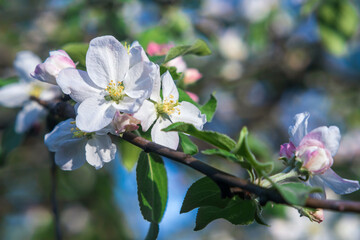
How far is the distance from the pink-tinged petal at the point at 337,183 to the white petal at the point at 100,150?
484 mm

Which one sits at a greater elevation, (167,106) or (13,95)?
(167,106)

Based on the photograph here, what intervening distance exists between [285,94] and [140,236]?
1.91m

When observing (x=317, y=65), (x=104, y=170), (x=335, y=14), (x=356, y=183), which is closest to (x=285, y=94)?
(x=317, y=65)

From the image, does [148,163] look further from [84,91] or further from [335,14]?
[335,14]

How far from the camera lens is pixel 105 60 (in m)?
0.93

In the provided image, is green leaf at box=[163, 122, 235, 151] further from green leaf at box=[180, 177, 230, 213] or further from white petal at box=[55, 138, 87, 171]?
white petal at box=[55, 138, 87, 171]

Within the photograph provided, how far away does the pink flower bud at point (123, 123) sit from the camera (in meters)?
0.85

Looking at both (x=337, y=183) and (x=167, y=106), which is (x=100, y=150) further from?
(x=337, y=183)

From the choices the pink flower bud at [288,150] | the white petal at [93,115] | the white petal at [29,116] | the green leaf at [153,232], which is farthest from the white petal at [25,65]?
the pink flower bud at [288,150]

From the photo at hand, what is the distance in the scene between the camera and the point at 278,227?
8.36 feet

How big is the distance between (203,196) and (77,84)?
1.23 ft

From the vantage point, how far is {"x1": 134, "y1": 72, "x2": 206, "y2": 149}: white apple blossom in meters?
0.93

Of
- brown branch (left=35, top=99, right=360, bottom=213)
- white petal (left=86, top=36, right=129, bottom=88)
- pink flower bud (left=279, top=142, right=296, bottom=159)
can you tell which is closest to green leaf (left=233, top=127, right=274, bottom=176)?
brown branch (left=35, top=99, right=360, bottom=213)

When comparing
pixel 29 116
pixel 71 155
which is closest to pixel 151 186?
pixel 71 155
